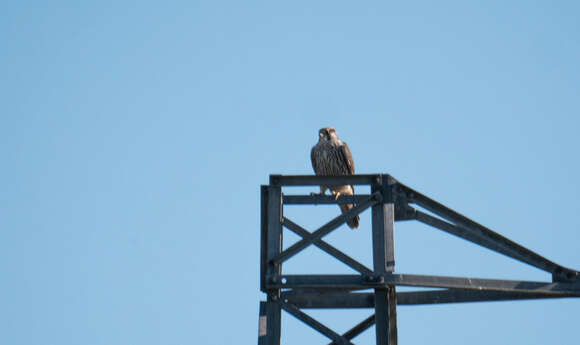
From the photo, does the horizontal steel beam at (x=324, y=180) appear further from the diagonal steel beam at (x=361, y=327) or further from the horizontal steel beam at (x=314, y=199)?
the diagonal steel beam at (x=361, y=327)

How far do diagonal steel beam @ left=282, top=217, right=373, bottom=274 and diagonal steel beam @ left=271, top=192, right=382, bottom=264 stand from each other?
68mm

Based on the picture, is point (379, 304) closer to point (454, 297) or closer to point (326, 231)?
point (326, 231)

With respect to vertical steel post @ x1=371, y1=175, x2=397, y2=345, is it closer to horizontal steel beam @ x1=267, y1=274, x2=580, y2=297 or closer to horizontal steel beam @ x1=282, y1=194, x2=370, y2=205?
horizontal steel beam @ x1=267, y1=274, x2=580, y2=297

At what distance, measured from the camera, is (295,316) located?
7.64 m

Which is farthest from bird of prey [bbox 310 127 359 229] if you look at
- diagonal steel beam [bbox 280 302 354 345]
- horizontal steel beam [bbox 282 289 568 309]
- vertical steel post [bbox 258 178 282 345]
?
diagonal steel beam [bbox 280 302 354 345]

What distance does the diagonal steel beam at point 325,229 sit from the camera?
753 cm

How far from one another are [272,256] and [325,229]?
53 cm

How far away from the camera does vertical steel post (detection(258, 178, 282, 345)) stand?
7.49 meters

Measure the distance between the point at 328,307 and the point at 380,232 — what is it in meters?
1.44

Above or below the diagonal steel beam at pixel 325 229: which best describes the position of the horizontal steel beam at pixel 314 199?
above

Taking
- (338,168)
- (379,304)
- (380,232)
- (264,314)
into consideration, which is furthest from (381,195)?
(338,168)

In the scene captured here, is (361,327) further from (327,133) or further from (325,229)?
(327,133)

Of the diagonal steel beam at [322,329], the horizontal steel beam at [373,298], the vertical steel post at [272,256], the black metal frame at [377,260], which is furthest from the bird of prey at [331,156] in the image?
the diagonal steel beam at [322,329]

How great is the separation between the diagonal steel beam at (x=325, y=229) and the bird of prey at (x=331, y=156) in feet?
17.8
